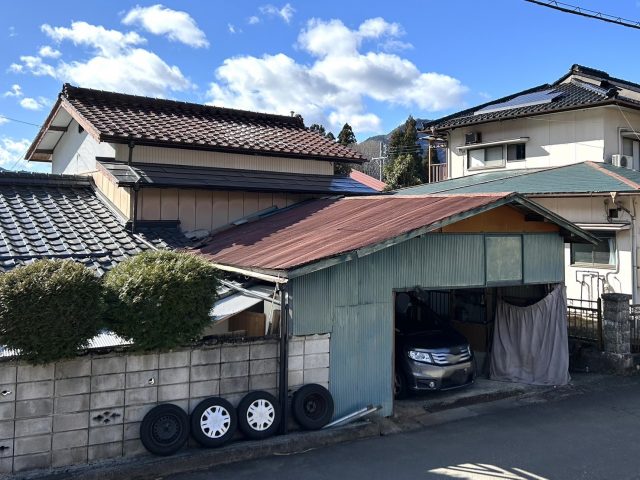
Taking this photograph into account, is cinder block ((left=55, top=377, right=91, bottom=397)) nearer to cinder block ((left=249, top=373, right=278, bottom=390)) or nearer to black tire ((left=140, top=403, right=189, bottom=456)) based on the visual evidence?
black tire ((left=140, top=403, right=189, bottom=456))

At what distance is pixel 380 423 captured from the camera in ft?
26.2

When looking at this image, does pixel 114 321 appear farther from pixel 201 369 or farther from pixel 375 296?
pixel 375 296

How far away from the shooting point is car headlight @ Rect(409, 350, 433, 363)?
9.42 metres

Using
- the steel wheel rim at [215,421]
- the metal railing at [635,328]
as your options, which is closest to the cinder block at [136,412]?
the steel wheel rim at [215,421]

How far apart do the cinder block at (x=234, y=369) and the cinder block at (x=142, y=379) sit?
0.86 meters

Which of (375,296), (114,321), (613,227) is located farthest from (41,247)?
(613,227)

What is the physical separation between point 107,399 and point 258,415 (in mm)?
1886

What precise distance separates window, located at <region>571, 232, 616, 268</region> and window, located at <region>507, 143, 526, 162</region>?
455cm

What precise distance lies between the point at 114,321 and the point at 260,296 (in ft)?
7.00

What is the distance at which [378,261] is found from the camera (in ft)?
27.1

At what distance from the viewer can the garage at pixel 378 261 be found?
7.57 metres

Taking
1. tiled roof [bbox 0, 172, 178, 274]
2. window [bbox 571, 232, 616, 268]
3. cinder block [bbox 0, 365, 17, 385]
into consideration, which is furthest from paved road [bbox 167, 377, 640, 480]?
window [bbox 571, 232, 616, 268]

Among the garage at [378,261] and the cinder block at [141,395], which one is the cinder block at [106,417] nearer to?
the cinder block at [141,395]

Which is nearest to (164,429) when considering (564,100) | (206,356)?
(206,356)
